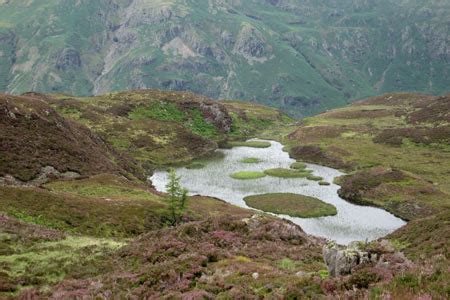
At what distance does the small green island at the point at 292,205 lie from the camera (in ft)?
288

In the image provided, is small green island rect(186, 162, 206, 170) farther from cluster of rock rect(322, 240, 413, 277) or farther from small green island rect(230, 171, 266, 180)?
cluster of rock rect(322, 240, 413, 277)

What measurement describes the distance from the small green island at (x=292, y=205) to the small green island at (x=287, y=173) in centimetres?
2175

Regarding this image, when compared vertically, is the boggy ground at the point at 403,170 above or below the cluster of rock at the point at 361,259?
below

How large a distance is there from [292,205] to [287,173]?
3286 centimetres

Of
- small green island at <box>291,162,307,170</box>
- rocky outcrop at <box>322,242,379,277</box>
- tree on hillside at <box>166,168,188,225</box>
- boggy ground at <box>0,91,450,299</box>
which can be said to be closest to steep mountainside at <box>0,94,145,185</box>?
boggy ground at <box>0,91,450,299</box>

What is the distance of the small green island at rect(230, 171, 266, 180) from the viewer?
119 metres

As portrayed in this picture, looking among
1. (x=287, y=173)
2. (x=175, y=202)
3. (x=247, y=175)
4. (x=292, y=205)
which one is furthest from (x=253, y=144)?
(x=175, y=202)

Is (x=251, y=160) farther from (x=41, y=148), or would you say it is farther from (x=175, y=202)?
(x=175, y=202)

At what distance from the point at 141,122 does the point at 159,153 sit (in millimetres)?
34174

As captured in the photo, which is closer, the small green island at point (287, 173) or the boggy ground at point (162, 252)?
the boggy ground at point (162, 252)

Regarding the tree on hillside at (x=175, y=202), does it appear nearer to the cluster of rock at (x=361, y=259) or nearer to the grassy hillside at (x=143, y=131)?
the cluster of rock at (x=361, y=259)

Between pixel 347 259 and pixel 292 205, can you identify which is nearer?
pixel 347 259

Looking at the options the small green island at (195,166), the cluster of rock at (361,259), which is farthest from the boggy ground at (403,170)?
the small green island at (195,166)

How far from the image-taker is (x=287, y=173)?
409 ft
